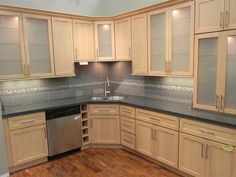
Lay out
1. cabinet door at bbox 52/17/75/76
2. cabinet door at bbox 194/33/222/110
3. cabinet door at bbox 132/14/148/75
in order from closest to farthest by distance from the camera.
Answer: cabinet door at bbox 194/33/222/110 < cabinet door at bbox 132/14/148/75 < cabinet door at bbox 52/17/75/76

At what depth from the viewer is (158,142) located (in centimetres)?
294

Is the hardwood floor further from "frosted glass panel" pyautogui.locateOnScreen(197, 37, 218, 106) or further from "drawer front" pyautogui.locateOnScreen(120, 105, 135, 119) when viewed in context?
"frosted glass panel" pyautogui.locateOnScreen(197, 37, 218, 106)

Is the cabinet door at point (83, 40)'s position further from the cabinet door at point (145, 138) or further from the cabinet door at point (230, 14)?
the cabinet door at point (230, 14)

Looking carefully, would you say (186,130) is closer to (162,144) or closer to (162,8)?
(162,144)

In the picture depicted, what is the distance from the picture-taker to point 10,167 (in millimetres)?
2908

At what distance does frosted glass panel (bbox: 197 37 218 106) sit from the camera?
8.05 ft

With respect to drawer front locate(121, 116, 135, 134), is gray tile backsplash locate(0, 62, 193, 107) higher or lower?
higher

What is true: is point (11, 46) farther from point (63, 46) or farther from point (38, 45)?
point (63, 46)

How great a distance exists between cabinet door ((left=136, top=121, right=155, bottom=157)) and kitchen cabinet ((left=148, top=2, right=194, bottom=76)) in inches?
34.3

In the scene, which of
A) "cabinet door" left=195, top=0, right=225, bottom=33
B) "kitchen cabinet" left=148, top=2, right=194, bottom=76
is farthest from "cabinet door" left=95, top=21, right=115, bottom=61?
"cabinet door" left=195, top=0, right=225, bottom=33

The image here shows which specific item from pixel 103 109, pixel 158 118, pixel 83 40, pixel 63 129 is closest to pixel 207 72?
pixel 158 118

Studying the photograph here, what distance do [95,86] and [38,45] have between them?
1529mm

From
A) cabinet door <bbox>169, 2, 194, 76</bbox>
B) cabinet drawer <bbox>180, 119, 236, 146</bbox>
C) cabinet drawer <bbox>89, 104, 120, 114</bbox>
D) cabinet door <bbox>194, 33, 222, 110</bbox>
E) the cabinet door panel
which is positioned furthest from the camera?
cabinet drawer <bbox>89, 104, 120, 114</bbox>

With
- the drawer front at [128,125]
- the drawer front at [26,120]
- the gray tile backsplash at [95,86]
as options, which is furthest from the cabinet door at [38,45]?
the drawer front at [128,125]
